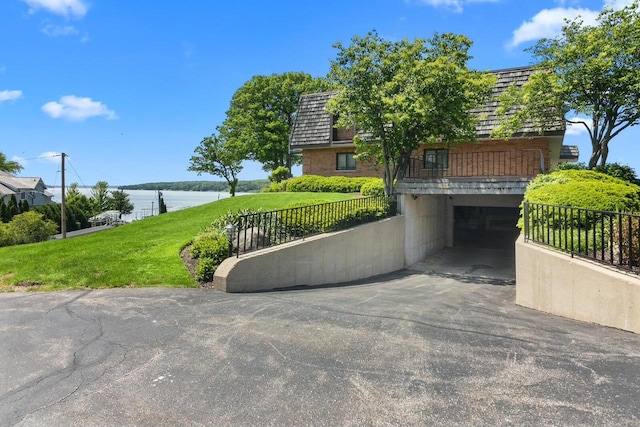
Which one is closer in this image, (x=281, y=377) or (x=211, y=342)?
(x=281, y=377)

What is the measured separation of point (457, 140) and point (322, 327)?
37.9 feet

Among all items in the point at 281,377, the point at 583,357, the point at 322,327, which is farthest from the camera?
the point at 322,327

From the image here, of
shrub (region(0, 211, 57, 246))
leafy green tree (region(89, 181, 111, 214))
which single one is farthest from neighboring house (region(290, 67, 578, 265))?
leafy green tree (region(89, 181, 111, 214))

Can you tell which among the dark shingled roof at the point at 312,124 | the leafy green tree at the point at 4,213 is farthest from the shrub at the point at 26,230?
the dark shingled roof at the point at 312,124

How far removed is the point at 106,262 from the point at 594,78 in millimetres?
15822

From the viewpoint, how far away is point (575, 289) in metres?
6.55

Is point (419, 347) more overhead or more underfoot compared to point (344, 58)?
more underfoot

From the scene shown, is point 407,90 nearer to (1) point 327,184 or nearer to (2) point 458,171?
(2) point 458,171

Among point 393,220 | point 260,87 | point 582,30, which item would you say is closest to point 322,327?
point 393,220

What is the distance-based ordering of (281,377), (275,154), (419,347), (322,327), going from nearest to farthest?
(281,377) → (419,347) → (322,327) → (275,154)

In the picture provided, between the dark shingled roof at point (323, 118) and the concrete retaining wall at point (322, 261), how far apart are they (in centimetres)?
736

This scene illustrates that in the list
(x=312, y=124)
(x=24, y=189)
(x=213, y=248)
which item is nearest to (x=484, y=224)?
(x=312, y=124)

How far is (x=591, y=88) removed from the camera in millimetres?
12422

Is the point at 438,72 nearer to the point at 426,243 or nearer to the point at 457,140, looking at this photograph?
the point at 457,140
